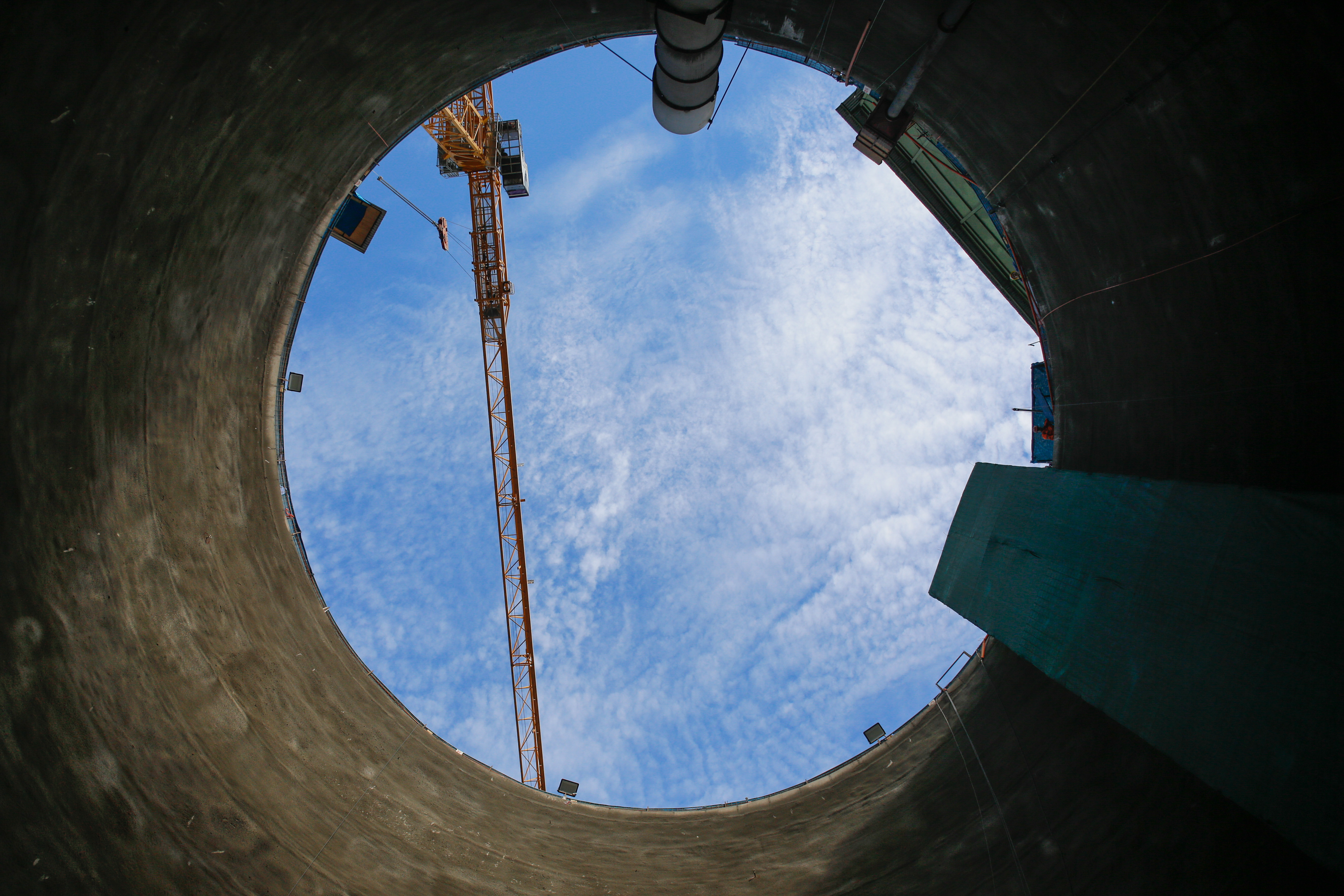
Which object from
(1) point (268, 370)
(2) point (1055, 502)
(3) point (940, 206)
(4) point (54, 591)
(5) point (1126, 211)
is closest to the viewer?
(4) point (54, 591)

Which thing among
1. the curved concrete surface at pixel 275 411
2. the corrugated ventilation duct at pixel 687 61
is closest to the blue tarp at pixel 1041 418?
the curved concrete surface at pixel 275 411

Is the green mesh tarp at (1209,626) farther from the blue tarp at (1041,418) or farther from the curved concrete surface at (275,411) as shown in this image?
the blue tarp at (1041,418)

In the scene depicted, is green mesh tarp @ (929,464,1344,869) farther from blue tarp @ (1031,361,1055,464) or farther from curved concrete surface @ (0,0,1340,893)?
blue tarp @ (1031,361,1055,464)

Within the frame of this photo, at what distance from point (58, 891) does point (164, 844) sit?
3.32ft

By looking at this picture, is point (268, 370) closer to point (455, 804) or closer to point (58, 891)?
point (58, 891)

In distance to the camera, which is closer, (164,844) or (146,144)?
(146,144)

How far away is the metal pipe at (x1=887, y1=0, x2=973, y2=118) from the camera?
6.54 m

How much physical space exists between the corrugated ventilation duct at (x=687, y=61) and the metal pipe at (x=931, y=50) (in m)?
2.51

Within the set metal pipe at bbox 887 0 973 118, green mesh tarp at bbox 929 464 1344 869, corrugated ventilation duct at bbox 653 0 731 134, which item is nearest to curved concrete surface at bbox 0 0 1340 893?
metal pipe at bbox 887 0 973 118

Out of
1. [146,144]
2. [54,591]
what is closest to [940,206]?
[146,144]

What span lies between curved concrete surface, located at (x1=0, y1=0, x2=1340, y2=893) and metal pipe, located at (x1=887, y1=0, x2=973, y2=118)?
151 millimetres

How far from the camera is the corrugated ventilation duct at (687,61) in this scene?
22.6 ft

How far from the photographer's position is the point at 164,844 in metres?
5.71

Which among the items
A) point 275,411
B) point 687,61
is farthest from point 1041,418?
point 275,411
